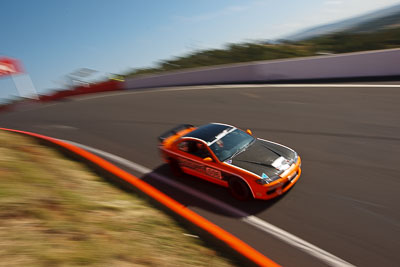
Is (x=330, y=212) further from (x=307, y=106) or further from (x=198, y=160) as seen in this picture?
(x=307, y=106)

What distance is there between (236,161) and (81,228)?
3.12 meters

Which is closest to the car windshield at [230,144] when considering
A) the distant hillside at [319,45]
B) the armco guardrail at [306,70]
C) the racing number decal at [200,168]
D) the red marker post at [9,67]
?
the racing number decal at [200,168]

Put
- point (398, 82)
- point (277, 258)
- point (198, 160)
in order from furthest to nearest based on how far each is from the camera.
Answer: point (398, 82), point (198, 160), point (277, 258)

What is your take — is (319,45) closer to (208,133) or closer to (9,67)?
(208,133)

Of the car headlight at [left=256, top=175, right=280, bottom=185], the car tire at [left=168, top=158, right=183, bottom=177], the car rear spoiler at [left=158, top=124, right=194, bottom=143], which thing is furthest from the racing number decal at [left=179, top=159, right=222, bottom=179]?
the car rear spoiler at [left=158, top=124, right=194, bottom=143]

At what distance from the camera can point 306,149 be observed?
24.1ft

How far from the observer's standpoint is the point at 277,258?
13.8 ft

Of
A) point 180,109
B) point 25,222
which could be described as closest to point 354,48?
point 180,109

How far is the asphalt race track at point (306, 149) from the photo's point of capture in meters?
4.43

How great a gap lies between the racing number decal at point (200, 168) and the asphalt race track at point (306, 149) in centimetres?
39

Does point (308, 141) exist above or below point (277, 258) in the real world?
above

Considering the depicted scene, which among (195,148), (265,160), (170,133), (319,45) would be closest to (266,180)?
(265,160)

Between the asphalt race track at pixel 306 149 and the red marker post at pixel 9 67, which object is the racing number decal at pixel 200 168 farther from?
the red marker post at pixel 9 67

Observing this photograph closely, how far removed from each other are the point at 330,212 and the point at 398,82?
30.1ft
